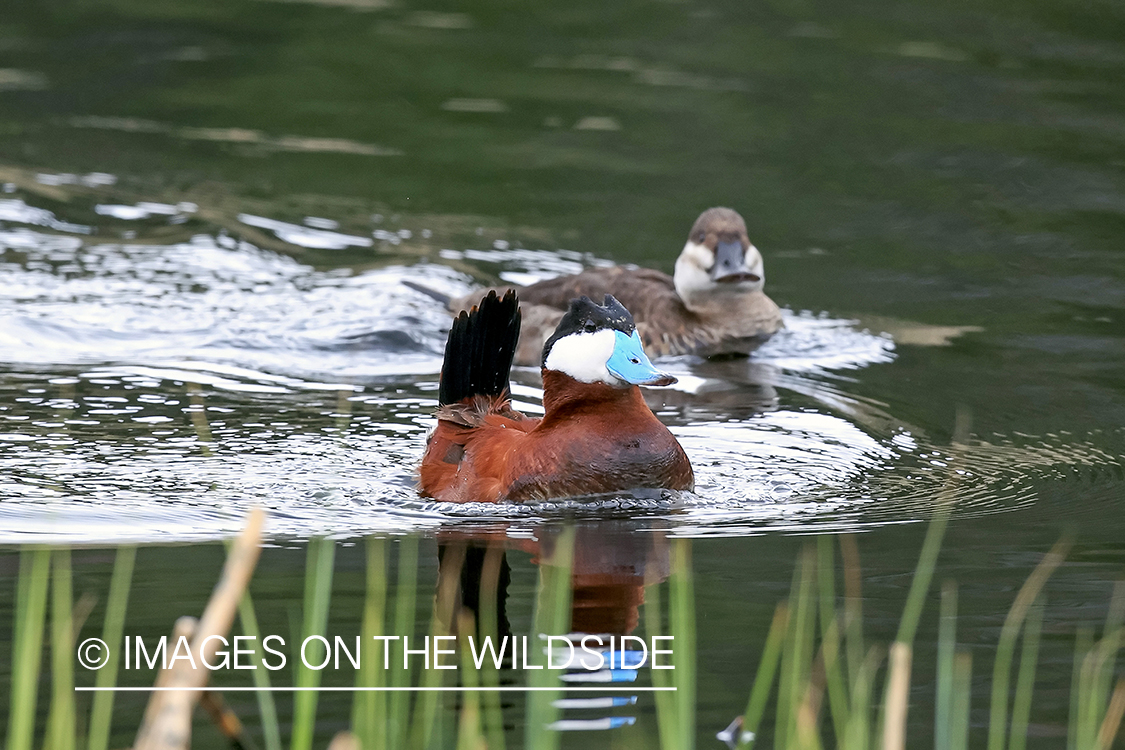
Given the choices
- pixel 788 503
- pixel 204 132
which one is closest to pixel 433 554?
pixel 788 503

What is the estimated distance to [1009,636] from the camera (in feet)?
13.7

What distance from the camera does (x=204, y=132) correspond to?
14031 mm

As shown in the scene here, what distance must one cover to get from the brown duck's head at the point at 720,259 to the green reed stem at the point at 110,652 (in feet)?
17.2

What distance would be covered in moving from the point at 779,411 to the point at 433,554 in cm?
314

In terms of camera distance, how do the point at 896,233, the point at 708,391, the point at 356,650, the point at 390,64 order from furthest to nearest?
the point at 390,64 → the point at 896,233 → the point at 708,391 → the point at 356,650

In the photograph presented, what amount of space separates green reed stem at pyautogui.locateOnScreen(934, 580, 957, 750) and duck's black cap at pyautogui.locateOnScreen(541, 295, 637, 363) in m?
1.71

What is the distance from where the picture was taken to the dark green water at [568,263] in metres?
5.58

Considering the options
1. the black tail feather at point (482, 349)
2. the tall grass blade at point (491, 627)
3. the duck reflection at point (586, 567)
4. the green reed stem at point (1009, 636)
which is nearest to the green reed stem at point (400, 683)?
the tall grass blade at point (491, 627)

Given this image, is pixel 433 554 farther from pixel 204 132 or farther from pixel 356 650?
pixel 204 132

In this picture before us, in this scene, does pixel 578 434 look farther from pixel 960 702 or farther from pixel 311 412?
pixel 960 702

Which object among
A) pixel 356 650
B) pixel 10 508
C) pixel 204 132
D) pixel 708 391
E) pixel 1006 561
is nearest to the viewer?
pixel 356 650

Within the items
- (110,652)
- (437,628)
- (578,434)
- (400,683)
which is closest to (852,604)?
(437,628)

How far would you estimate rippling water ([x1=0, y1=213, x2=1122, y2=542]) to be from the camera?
6.06 metres

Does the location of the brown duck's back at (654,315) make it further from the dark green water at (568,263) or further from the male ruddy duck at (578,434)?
the male ruddy duck at (578,434)
